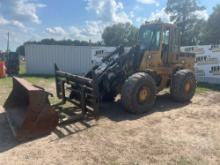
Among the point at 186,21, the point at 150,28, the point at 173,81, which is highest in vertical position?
the point at 186,21

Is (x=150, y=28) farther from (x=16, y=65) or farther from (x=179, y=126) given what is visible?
(x=16, y=65)

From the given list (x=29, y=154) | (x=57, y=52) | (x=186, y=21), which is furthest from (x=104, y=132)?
(x=186, y=21)

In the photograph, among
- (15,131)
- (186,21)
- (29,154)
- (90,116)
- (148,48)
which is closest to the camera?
(29,154)

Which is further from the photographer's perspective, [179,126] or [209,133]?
[179,126]

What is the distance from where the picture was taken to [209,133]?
5328 mm

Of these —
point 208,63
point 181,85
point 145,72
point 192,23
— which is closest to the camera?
point 145,72

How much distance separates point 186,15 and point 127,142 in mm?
36382

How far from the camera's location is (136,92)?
634 cm

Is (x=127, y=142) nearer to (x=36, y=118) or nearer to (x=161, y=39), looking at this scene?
(x=36, y=118)

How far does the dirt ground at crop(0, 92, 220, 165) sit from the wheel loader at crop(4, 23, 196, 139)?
327mm

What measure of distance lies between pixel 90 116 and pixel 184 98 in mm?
3390

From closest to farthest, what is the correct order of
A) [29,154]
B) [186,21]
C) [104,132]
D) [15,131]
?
1. [29,154]
2. [15,131]
3. [104,132]
4. [186,21]

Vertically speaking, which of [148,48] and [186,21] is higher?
[186,21]

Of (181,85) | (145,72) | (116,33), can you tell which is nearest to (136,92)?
(145,72)
